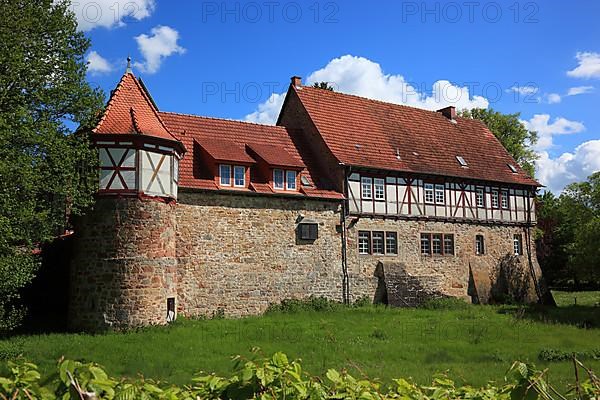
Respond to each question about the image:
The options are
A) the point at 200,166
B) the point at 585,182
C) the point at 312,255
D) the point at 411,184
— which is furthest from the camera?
the point at 585,182

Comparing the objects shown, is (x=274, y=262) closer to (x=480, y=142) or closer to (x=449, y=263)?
(x=449, y=263)

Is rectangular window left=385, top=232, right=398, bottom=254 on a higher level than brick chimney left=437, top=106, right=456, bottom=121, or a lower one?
lower

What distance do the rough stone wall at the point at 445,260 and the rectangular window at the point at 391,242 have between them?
0.20 meters

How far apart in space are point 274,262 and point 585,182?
59.0ft

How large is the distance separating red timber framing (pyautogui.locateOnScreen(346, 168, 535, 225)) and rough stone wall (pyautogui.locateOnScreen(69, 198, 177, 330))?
997cm

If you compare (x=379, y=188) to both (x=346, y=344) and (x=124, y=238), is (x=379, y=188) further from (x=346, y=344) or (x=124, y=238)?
(x=124, y=238)

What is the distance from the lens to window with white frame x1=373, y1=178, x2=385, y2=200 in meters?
27.4

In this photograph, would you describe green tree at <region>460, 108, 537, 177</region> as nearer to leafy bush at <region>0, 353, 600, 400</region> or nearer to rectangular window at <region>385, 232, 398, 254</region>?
rectangular window at <region>385, 232, 398, 254</region>

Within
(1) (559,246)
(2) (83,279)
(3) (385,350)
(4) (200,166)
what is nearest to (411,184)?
(4) (200,166)

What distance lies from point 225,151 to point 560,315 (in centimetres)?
1607

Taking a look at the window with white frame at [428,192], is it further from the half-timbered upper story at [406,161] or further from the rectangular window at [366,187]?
the rectangular window at [366,187]

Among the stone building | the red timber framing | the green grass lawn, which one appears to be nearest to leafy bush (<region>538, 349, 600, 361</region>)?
the green grass lawn

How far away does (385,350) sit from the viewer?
16.8 m

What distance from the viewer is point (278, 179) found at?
80.8ft
